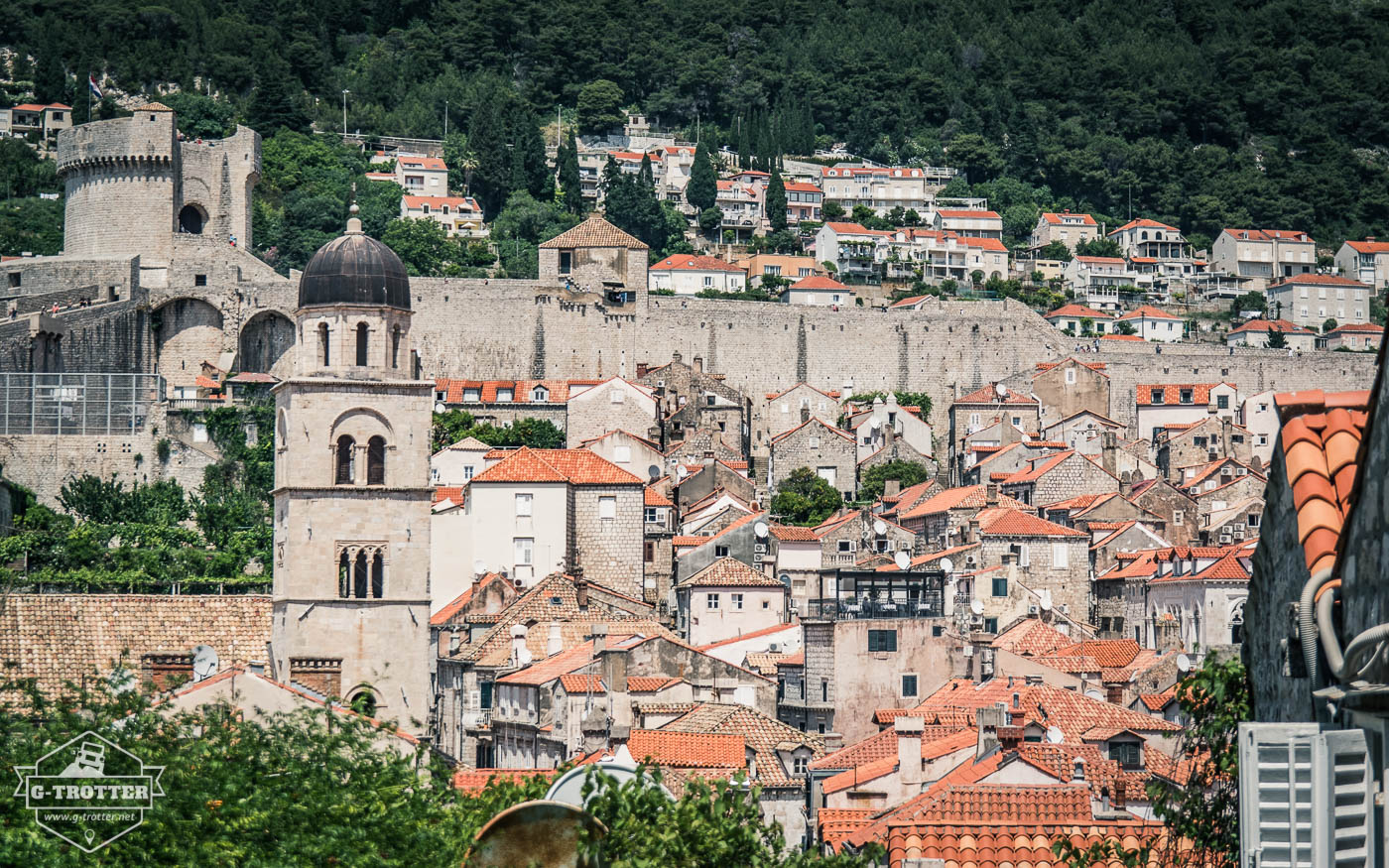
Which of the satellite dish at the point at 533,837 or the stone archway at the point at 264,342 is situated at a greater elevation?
the stone archway at the point at 264,342

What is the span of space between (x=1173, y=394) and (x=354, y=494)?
2353 inches

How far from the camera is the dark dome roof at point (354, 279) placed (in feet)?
121

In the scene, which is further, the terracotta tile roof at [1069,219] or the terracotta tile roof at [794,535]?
the terracotta tile roof at [1069,219]

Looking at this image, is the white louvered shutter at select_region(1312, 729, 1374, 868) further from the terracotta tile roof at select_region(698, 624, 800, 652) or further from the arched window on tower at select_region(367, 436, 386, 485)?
the terracotta tile roof at select_region(698, 624, 800, 652)

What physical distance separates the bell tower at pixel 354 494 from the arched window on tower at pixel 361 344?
0.05 ft

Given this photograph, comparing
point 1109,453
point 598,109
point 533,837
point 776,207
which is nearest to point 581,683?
point 533,837

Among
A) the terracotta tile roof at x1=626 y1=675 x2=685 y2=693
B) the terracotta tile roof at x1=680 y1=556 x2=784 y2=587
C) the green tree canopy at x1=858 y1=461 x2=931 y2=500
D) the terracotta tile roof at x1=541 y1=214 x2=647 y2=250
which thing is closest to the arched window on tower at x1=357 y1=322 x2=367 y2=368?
the terracotta tile roof at x1=626 y1=675 x2=685 y2=693

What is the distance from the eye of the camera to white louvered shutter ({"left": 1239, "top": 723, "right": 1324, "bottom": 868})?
798 cm

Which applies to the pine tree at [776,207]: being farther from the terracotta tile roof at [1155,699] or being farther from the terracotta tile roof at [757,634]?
the terracotta tile roof at [1155,699]

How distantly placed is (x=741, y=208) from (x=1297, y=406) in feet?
404

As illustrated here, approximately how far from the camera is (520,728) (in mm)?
41062

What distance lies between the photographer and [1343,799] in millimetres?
7844

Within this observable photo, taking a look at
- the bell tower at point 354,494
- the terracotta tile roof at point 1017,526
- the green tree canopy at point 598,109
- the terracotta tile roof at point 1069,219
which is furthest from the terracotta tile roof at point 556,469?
the green tree canopy at point 598,109

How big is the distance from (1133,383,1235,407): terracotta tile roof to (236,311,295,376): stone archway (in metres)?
31.7
